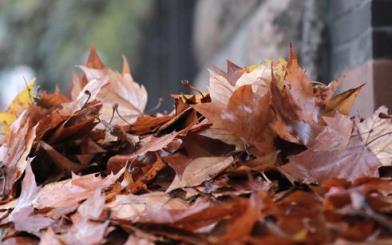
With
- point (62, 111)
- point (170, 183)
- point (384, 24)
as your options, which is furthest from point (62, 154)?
point (384, 24)

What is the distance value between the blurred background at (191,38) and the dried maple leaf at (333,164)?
0.58 metres

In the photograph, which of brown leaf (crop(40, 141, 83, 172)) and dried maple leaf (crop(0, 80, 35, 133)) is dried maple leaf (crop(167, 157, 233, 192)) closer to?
brown leaf (crop(40, 141, 83, 172))

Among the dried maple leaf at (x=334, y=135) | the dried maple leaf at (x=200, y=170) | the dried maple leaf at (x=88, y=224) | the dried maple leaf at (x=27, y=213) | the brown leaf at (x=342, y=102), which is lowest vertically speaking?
the dried maple leaf at (x=27, y=213)

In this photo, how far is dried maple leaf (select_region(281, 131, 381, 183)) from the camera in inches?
37.4

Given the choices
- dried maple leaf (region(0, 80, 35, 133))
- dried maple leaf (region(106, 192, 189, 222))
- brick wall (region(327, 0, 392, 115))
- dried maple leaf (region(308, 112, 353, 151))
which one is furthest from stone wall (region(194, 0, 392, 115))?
dried maple leaf (region(0, 80, 35, 133))

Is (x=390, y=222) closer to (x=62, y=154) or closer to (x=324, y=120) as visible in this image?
(x=324, y=120)

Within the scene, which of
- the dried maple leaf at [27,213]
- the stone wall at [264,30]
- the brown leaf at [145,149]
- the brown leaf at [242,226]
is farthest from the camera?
the stone wall at [264,30]

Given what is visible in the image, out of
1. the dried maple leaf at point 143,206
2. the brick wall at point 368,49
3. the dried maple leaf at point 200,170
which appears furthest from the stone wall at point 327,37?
the dried maple leaf at point 143,206

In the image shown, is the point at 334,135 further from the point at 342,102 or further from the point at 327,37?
the point at 327,37

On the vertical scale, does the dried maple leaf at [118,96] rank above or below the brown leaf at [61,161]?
above

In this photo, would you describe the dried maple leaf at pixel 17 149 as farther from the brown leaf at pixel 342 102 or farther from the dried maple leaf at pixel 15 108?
the brown leaf at pixel 342 102

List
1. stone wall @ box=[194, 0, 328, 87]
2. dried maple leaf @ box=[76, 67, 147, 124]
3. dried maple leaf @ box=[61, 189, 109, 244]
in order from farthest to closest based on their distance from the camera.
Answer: stone wall @ box=[194, 0, 328, 87] → dried maple leaf @ box=[76, 67, 147, 124] → dried maple leaf @ box=[61, 189, 109, 244]

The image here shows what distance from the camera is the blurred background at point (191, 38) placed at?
65.8 inches

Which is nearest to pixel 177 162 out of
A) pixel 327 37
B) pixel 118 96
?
pixel 118 96
